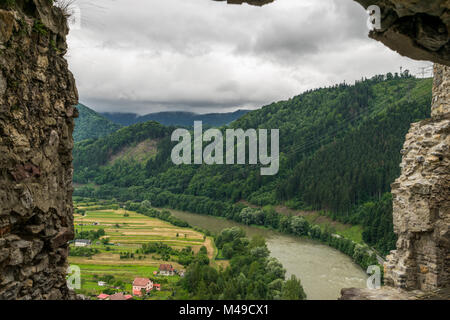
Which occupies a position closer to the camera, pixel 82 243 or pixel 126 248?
pixel 126 248

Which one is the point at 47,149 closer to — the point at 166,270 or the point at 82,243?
the point at 166,270

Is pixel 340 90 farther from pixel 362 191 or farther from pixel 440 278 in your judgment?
pixel 440 278

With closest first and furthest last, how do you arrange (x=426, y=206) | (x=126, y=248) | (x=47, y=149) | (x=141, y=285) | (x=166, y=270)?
(x=47, y=149)
(x=426, y=206)
(x=141, y=285)
(x=166, y=270)
(x=126, y=248)

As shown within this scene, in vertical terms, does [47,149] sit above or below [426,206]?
above

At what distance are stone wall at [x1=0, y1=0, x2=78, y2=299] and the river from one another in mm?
30756

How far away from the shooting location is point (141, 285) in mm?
40469

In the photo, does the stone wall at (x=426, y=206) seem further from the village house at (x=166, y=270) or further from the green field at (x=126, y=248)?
the village house at (x=166, y=270)

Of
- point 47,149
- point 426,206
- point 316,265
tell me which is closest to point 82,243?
point 316,265

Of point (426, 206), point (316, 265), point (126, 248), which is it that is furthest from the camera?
point (126, 248)

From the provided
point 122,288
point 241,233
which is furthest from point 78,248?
point 241,233

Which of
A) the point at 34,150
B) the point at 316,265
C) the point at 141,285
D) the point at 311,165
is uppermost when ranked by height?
the point at 311,165

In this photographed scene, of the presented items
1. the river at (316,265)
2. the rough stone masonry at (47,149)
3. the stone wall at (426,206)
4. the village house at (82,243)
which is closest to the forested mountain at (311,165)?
the river at (316,265)

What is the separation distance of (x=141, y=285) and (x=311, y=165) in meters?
82.7

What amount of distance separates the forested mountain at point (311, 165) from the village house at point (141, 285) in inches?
1531
